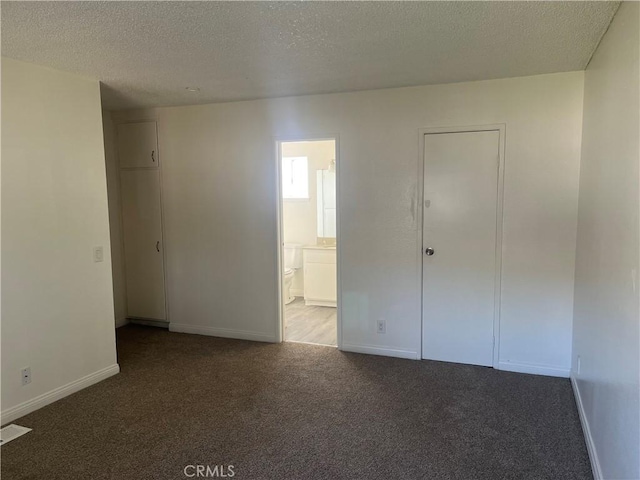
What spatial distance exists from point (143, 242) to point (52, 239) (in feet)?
5.73

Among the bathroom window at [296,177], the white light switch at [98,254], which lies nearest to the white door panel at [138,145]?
the white light switch at [98,254]

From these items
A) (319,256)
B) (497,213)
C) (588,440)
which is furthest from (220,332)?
(588,440)

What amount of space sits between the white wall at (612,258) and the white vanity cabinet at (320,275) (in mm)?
3055

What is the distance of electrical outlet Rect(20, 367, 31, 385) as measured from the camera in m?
2.90

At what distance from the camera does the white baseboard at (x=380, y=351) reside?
3834 millimetres

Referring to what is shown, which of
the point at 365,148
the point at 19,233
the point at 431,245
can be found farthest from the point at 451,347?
the point at 19,233

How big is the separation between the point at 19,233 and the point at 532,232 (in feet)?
12.3

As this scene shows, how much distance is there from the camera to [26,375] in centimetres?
292

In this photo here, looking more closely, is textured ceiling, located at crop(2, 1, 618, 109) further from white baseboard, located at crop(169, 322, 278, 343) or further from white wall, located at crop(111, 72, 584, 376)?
white baseboard, located at crop(169, 322, 278, 343)

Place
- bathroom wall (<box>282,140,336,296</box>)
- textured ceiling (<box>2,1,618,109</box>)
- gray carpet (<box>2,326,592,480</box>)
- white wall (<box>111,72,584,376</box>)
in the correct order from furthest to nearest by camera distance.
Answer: bathroom wall (<box>282,140,336,296</box>) < white wall (<box>111,72,584,376</box>) < gray carpet (<box>2,326,592,480</box>) < textured ceiling (<box>2,1,618,109</box>)

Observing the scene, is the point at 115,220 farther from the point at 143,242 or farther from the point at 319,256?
the point at 319,256

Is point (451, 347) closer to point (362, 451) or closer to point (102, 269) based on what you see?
point (362, 451)

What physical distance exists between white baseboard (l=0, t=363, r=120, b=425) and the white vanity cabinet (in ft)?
8.61

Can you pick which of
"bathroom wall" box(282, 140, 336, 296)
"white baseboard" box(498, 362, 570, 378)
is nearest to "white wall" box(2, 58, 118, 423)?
"bathroom wall" box(282, 140, 336, 296)
